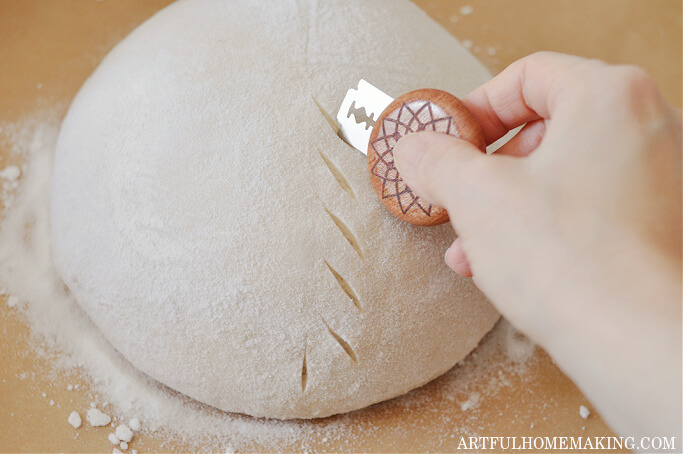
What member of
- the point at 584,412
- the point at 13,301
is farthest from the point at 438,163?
the point at 13,301

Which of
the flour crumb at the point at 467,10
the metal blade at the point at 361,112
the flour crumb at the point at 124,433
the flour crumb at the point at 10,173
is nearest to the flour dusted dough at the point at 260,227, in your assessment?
the metal blade at the point at 361,112

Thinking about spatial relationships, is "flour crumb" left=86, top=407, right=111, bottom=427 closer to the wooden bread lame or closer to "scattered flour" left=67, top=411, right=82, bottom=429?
"scattered flour" left=67, top=411, right=82, bottom=429

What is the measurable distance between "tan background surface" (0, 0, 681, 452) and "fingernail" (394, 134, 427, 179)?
0.62 m

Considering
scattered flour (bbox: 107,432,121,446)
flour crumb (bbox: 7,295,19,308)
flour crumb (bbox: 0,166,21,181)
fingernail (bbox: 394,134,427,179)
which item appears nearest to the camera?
fingernail (bbox: 394,134,427,179)

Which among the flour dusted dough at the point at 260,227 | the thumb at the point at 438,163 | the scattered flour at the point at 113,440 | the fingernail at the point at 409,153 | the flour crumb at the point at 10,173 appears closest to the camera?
the thumb at the point at 438,163

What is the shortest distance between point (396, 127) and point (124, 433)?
2.68ft

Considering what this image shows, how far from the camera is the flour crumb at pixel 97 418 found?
47.2 inches

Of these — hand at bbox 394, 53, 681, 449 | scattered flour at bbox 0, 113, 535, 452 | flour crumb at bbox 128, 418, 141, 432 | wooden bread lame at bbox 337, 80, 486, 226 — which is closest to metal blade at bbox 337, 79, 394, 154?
wooden bread lame at bbox 337, 80, 486, 226

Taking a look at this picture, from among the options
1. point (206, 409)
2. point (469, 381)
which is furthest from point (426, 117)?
point (206, 409)

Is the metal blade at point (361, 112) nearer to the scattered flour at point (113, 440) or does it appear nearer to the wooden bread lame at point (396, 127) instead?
the wooden bread lame at point (396, 127)

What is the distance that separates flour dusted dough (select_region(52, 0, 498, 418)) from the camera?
1037 millimetres

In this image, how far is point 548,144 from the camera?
708 millimetres

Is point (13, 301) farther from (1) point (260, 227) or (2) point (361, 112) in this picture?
(2) point (361, 112)

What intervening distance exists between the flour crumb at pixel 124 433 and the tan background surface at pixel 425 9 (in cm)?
2
